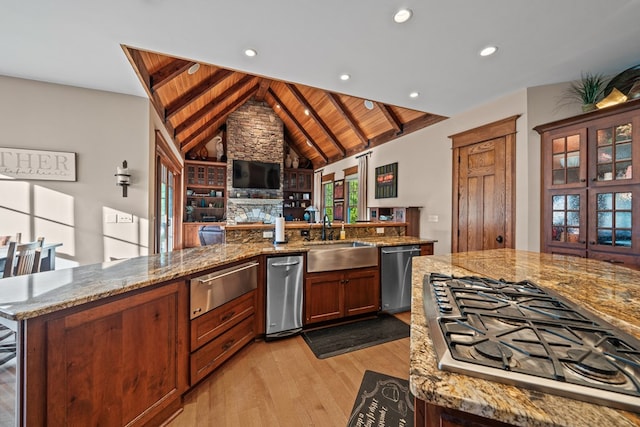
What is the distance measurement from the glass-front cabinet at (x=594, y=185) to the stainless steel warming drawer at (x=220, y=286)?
3368mm

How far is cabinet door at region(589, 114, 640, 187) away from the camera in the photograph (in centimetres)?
244

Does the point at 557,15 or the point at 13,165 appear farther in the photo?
the point at 13,165

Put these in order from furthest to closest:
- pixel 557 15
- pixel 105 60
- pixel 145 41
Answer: pixel 105 60 < pixel 145 41 < pixel 557 15

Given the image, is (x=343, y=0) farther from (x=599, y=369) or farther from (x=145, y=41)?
(x=599, y=369)

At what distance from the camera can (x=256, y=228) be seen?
2.99 meters

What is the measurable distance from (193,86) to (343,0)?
350 cm

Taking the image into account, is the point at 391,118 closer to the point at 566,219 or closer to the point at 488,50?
the point at 488,50

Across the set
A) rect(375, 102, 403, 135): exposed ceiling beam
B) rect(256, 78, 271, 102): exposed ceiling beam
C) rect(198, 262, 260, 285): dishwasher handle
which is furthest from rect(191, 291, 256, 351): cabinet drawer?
rect(256, 78, 271, 102): exposed ceiling beam

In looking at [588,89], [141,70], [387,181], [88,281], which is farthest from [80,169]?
[588,89]

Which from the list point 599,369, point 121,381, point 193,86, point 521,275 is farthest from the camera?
point 193,86

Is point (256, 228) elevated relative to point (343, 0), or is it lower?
lower

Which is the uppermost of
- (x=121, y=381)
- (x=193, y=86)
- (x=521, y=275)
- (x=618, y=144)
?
(x=193, y=86)

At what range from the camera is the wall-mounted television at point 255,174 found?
7.88 metres

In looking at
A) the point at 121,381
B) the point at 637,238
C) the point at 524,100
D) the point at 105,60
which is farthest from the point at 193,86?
the point at 637,238
